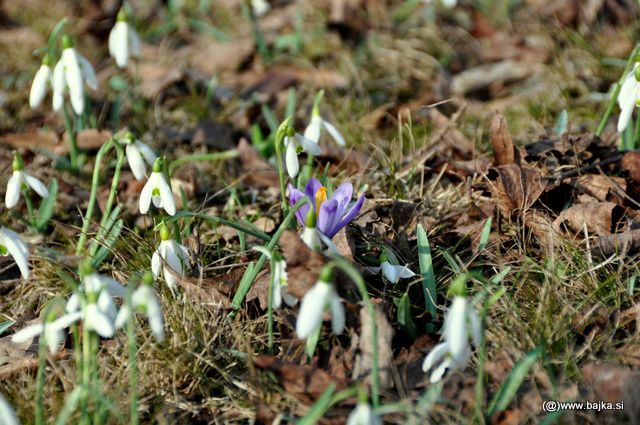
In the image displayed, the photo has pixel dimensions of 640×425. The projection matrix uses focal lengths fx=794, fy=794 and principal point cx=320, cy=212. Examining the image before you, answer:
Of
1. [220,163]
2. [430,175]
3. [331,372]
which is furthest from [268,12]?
[331,372]

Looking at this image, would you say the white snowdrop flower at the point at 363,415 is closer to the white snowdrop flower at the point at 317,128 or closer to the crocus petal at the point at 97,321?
the crocus petal at the point at 97,321

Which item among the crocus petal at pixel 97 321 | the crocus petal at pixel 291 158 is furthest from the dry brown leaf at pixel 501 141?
the crocus petal at pixel 97 321

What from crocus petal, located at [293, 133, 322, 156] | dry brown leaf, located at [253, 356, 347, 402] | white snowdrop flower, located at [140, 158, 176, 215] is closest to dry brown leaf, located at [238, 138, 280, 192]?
crocus petal, located at [293, 133, 322, 156]

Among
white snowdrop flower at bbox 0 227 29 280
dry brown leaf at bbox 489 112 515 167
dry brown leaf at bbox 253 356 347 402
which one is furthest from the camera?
dry brown leaf at bbox 489 112 515 167

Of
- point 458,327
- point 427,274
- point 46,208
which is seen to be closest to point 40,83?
point 46,208

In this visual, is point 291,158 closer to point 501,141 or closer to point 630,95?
point 501,141

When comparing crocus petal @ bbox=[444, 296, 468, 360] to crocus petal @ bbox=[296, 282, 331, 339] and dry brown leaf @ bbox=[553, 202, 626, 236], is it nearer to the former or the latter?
crocus petal @ bbox=[296, 282, 331, 339]
